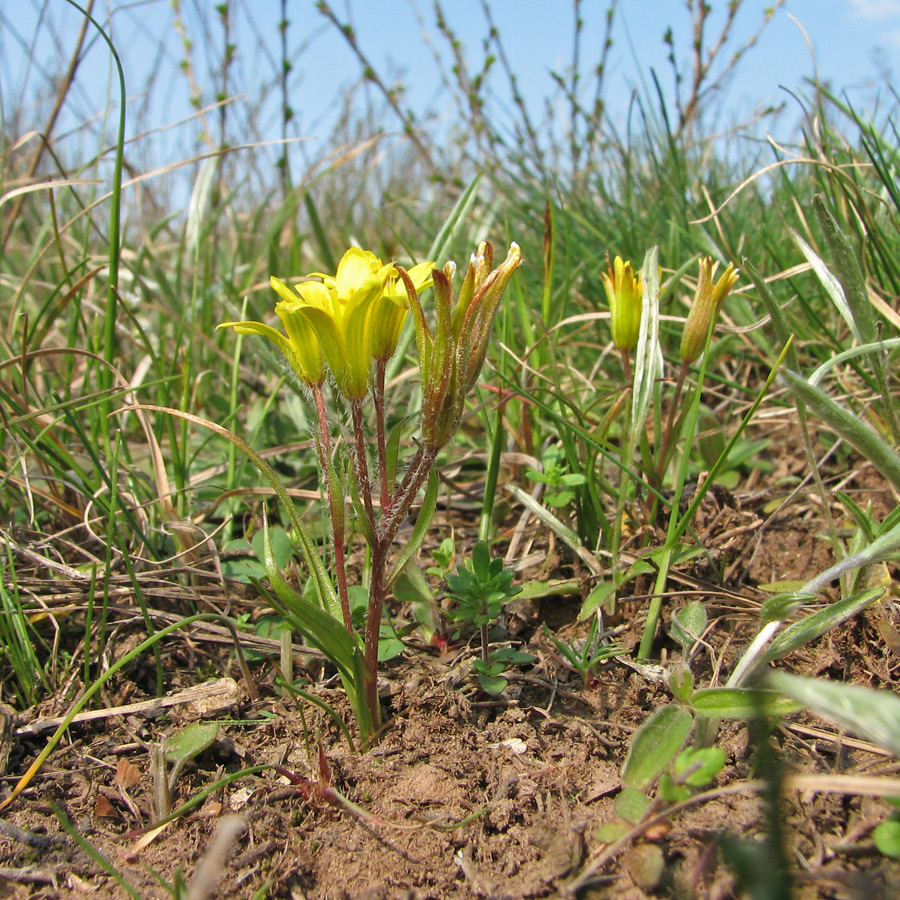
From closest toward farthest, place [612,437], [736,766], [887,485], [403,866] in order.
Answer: [403,866], [736,766], [887,485], [612,437]

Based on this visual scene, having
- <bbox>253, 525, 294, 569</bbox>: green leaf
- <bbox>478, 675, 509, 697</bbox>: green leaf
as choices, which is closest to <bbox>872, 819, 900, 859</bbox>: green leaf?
<bbox>478, 675, 509, 697</bbox>: green leaf

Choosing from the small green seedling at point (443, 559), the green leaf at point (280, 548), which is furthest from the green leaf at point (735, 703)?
the green leaf at point (280, 548)

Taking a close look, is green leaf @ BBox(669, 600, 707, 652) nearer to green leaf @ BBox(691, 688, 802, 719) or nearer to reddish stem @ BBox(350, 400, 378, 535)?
green leaf @ BBox(691, 688, 802, 719)

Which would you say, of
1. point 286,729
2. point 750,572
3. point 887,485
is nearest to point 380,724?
point 286,729

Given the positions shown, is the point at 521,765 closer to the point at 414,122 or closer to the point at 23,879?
the point at 23,879

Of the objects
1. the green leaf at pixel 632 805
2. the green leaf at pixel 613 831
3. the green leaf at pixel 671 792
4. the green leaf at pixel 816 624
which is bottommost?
the green leaf at pixel 613 831

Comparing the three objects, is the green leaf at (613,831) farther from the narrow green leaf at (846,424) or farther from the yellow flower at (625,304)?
the yellow flower at (625,304)

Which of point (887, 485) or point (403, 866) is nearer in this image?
point (403, 866)

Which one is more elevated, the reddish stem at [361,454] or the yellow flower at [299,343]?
the yellow flower at [299,343]
